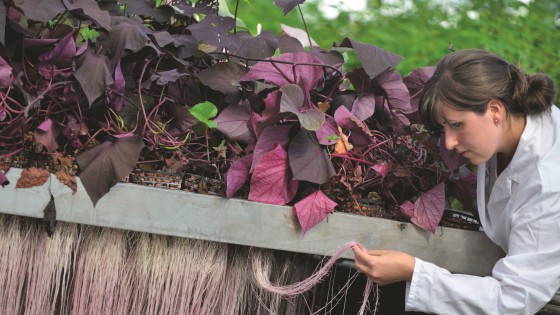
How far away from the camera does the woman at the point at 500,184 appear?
1.52 meters

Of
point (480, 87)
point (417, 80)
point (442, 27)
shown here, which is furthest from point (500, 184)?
point (442, 27)

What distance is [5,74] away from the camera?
4.65ft

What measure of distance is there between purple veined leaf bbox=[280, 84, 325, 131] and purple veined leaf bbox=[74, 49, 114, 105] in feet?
1.11

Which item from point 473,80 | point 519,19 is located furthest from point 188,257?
point 519,19

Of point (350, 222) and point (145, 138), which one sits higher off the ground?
point (145, 138)

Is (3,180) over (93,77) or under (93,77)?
under

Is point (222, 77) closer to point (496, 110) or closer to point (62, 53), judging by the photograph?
point (62, 53)

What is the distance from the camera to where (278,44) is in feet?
5.56

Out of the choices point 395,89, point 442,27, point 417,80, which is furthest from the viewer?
point 442,27

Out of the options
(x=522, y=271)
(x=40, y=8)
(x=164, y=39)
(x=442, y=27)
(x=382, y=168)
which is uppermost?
(x=40, y=8)

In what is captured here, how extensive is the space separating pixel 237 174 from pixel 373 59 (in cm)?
38

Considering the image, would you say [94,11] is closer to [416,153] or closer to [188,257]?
[188,257]

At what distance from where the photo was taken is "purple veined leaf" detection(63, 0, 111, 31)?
4.87 feet

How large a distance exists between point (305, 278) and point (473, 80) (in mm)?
556
